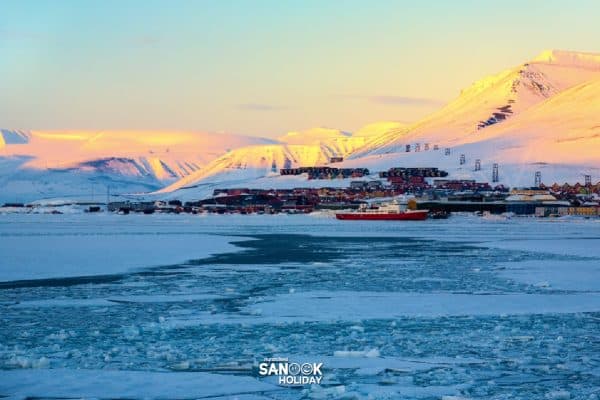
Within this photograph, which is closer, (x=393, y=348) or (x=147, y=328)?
(x=393, y=348)

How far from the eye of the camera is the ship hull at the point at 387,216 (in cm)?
12288

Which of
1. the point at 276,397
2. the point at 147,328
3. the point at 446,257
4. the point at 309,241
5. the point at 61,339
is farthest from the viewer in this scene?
the point at 309,241

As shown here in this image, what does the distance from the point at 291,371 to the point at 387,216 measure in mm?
111173

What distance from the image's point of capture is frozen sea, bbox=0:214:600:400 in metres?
14.9

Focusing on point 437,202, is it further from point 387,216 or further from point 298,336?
point 298,336

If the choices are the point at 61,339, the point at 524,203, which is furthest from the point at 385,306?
the point at 524,203

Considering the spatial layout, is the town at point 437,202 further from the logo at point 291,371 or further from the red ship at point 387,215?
the logo at point 291,371

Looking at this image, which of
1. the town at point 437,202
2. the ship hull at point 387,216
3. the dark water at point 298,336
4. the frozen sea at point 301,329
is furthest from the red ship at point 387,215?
the dark water at point 298,336

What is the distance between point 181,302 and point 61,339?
6.05 meters

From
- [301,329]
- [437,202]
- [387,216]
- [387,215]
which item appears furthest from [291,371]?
[437,202]

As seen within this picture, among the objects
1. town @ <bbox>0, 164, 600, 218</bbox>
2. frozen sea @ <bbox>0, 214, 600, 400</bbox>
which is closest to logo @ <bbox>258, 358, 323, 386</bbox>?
frozen sea @ <bbox>0, 214, 600, 400</bbox>

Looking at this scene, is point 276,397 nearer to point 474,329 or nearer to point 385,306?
point 474,329

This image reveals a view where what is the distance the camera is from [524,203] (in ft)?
500

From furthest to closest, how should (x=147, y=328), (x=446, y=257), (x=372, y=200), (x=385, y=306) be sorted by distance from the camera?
1. (x=372, y=200)
2. (x=446, y=257)
3. (x=385, y=306)
4. (x=147, y=328)
